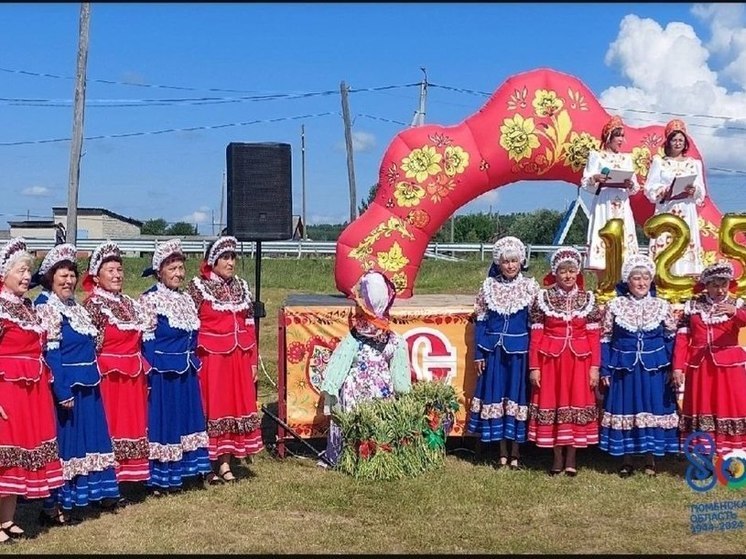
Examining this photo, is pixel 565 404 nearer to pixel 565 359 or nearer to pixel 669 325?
pixel 565 359

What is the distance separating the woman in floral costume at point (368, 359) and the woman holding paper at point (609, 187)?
1.67m

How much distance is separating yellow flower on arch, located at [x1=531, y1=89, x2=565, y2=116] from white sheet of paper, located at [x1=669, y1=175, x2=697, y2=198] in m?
1.00

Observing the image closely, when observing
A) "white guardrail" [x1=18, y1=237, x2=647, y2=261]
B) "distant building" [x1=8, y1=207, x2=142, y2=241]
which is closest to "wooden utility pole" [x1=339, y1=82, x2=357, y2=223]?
"white guardrail" [x1=18, y1=237, x2=647, y2=261]

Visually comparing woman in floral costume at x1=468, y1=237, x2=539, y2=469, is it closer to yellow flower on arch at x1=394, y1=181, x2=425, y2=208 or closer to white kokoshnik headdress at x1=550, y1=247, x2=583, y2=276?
white kokoshnik headdress at x1=550, y1=247, x2=583, y2=276

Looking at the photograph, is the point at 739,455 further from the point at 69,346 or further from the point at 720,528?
the point at 69,346

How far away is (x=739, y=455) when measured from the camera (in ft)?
17.2

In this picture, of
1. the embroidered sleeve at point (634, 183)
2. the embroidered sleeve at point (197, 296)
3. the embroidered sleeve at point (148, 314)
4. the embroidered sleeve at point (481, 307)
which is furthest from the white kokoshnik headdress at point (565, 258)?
the embroidered sleeve at point (148, 314)

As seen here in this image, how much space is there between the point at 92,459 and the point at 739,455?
381 centimetres

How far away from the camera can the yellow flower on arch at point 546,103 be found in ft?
20.7

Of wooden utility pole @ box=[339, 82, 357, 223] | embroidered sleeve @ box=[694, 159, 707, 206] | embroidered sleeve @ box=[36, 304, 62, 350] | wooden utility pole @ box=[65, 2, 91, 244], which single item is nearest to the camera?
embroidered sleeve @ box=[36, 304, 62, 350]

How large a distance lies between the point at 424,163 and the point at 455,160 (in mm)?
230

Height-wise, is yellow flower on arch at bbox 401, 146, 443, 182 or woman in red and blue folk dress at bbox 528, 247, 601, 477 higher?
yellow flower on arch at bbox 401, 146, 443, 182

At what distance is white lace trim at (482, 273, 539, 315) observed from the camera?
5453 mm

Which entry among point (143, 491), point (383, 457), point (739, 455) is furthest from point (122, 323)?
point (739, 455)
